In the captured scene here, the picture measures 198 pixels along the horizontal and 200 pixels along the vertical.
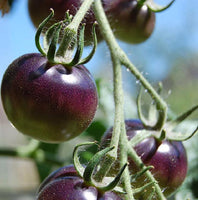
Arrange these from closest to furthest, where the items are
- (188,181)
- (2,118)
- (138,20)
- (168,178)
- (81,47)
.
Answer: (81,47), (168,178), (138,20), (188,181), (2,118)

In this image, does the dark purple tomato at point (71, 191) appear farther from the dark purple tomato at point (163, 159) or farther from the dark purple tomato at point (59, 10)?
the dark purple tomato at point (59, 10)

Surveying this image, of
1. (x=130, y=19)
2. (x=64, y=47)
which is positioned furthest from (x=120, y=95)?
(x=130, y=19)

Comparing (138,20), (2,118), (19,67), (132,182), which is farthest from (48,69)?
(2,118)

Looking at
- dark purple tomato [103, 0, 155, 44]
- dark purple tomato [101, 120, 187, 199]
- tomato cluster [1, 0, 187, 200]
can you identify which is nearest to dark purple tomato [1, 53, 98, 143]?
tomato cluster [1, 0, 187, 200]

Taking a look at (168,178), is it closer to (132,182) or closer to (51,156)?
(132,182)

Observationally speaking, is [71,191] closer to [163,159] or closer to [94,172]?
[94,172]

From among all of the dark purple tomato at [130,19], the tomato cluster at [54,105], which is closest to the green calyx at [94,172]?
the tomato cluster at [54,105]

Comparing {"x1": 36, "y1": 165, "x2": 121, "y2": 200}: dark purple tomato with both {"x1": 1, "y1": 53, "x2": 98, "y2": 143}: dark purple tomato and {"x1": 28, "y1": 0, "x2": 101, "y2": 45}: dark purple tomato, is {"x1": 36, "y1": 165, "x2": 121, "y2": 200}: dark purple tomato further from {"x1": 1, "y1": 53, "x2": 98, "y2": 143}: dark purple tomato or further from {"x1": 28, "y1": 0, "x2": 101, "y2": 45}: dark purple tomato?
{"x1": 28, "y1": 0, "x2": 101, "y2": 45}: dark purple tomato
